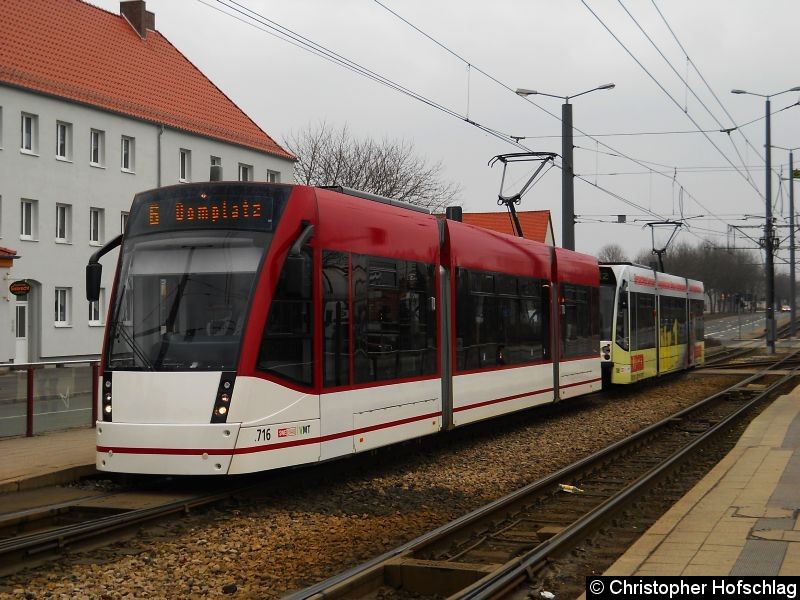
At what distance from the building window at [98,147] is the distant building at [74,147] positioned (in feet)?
0.12

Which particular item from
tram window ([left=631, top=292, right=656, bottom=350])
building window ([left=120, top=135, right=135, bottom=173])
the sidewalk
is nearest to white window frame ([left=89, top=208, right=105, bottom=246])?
building window ([left=120, top=135, right=135, bottom=173])

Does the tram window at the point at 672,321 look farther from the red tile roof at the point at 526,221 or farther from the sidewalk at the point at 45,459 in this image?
the red tile roof at the point at 526,221

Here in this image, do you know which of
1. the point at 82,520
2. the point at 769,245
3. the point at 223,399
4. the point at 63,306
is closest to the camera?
the point at 82,520

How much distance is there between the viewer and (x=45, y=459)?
38.9 feet

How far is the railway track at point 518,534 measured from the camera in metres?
6.87

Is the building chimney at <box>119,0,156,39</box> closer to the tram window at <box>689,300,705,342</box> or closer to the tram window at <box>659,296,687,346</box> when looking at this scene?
the tram window at <box>689,300,705,342</box>

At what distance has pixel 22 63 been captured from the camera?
34.4 m

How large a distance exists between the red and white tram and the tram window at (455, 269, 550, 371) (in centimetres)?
147

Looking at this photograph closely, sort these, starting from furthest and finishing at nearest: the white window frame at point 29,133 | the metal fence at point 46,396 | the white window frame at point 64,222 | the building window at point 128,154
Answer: the building window at point 128,154 → the white window frame at point 64,222 → the white window frame at point 29,133 → the metal fence at point 46,396

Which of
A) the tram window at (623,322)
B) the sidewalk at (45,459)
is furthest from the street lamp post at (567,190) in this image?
the sidewalk at (45,459)

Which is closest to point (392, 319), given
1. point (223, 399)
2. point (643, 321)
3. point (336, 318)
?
point (336, 318)

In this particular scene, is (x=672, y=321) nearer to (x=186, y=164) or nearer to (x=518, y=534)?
(x=186, y=164)

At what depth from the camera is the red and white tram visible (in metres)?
9.55

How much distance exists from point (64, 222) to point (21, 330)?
421 centimetres
